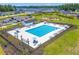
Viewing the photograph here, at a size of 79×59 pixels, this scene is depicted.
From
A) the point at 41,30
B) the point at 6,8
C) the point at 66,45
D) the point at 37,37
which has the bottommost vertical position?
the point at 66,45

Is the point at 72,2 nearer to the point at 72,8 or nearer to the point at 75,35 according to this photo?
the point at 72,8

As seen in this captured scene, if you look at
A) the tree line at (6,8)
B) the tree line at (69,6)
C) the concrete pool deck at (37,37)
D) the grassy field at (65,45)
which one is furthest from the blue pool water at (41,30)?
the tree line at (6,8)

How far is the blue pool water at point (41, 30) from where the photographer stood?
107 inches

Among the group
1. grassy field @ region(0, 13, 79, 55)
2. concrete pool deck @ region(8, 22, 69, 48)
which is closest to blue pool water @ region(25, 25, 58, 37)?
concrete pool deck @ region(8, 22, 69, 48)

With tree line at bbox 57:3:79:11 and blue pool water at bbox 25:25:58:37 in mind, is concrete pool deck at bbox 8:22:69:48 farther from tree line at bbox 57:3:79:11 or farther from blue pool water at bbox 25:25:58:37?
tree line at bbox 57:3:79:11

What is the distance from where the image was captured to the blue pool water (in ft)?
8.94

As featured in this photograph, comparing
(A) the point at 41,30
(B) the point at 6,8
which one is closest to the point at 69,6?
(A) the point at 41,30

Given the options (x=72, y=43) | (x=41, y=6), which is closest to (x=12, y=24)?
(x=41, y=6)

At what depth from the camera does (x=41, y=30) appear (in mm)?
2742

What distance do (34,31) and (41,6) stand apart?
0.53 metres

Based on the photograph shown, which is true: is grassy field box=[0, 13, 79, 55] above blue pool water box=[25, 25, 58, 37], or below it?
below

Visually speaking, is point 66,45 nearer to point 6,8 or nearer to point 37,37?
point 37,37

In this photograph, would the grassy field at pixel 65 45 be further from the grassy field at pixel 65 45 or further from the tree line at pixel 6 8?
the tree line at pixel 6 8

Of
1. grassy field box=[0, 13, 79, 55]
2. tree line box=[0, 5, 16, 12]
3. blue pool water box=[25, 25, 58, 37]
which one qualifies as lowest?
grassy field box=[0, 13, 79, 55]
